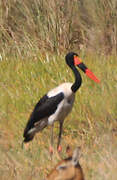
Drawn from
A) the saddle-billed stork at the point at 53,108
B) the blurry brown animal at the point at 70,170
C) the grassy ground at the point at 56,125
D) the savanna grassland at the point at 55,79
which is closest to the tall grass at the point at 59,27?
the savanna grassland at the point at 55,79

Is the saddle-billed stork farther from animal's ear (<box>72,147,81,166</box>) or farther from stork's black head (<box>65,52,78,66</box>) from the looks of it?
animal's ear (<box>72,147,81,166</box>)

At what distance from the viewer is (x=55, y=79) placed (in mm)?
7316

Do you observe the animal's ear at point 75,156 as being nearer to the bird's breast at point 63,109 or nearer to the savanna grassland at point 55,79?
the savanna grassland at point 55,79

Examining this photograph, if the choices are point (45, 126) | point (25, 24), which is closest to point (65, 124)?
point (45, 126)

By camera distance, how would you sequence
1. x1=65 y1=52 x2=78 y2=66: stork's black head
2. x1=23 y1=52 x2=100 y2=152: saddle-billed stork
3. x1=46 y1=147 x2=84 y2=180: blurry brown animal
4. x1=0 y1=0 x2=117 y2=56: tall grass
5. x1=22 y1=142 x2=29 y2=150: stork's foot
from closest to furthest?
1. x1=46 y1=147 x2=84 y2=180: blurry brown animal
2. x1=22 y1=142 x2=29 y2=150: stork's foot
3. x1=23 y1=52 x2=100 y2=152: saddle-billed stork
4. x1=65 y1=52 x2=78 y2=66: stork's black head
5. x1=0 y1=0 x2=117 y2=56: tall grass

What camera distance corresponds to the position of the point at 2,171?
509 centimetres

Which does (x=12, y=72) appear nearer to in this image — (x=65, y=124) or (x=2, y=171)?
(x=65, y=124)

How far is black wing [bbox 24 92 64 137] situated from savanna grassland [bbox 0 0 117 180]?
0.80 ft

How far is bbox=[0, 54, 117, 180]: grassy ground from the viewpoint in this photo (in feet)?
16.3

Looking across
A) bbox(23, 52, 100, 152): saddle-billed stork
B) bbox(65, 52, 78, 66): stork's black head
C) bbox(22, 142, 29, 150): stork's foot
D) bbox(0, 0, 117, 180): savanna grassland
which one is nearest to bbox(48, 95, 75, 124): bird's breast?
bbox(23, 52, 100, 152): saddle-billed stork

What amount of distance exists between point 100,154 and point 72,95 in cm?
113

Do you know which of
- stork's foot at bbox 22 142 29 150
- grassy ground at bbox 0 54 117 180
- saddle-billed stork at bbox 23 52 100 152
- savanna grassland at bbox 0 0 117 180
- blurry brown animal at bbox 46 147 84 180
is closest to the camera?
blurry brown animal at bbox 46 147 84 180

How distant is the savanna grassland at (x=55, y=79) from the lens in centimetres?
514

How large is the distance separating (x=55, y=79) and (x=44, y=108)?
4.60 ft
